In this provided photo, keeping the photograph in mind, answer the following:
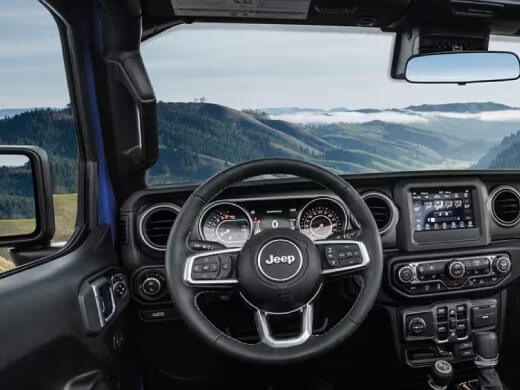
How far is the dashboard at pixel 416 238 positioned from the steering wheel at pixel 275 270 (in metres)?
0.45

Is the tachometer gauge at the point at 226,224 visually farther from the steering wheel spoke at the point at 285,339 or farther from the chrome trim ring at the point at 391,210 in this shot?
the chrome trim ring at the point at 391,210

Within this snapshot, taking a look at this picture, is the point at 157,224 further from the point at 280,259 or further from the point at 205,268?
the point at 280,259

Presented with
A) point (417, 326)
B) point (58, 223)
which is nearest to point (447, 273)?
point (417, 326)

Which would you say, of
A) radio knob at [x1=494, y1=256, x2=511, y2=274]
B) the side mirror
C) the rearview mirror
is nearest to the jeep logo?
the side mirror

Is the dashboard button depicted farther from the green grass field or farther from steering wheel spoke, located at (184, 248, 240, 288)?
the green grass field

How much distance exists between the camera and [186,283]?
73.1 inches

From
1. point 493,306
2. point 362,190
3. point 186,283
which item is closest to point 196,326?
point 186,283

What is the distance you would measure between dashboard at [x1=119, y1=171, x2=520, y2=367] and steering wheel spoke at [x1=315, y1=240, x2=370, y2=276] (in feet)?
1.43

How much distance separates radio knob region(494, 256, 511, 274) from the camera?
2.75 m

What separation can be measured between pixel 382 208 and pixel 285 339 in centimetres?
106

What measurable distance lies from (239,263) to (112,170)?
0.92 m

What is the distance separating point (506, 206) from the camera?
2.89 metres

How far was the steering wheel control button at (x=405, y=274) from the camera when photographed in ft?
8.70

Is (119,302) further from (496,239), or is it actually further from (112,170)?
(496,239)
